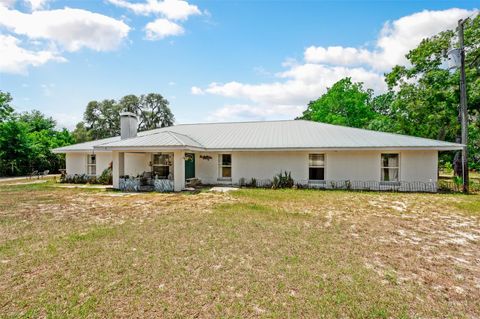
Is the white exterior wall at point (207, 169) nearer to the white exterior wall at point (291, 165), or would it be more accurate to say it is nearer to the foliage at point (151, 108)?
the white exterior wall at point (291, 165)

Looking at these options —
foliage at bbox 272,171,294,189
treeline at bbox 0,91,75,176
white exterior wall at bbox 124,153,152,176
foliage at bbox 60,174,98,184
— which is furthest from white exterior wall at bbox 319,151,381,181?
treeline at bbox 0,91,75,176

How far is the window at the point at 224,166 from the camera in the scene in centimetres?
1644

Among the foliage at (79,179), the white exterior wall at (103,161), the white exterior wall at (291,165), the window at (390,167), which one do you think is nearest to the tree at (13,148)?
the foliage at (79,179)

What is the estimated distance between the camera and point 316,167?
1516 cm

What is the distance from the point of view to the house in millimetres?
13570

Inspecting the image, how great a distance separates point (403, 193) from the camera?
515 inches

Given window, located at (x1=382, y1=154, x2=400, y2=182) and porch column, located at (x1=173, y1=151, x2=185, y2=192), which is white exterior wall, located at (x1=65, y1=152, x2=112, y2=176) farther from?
window, located at (x1=382, y1=154, x2=400, y2=182)

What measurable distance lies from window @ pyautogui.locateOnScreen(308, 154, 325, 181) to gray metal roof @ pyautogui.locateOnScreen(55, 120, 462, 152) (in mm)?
992

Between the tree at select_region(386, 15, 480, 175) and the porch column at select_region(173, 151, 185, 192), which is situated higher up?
the tree at select_region(386, 15, 480, 175)

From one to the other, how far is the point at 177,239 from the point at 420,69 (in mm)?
25923

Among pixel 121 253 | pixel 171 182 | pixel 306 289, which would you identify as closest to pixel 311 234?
pixel 306 289

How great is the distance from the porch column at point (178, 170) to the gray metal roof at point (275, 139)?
2.23 ft

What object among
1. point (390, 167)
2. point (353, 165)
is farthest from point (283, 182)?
point (390, 167)

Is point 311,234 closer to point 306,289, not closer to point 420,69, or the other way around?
point 306,289
